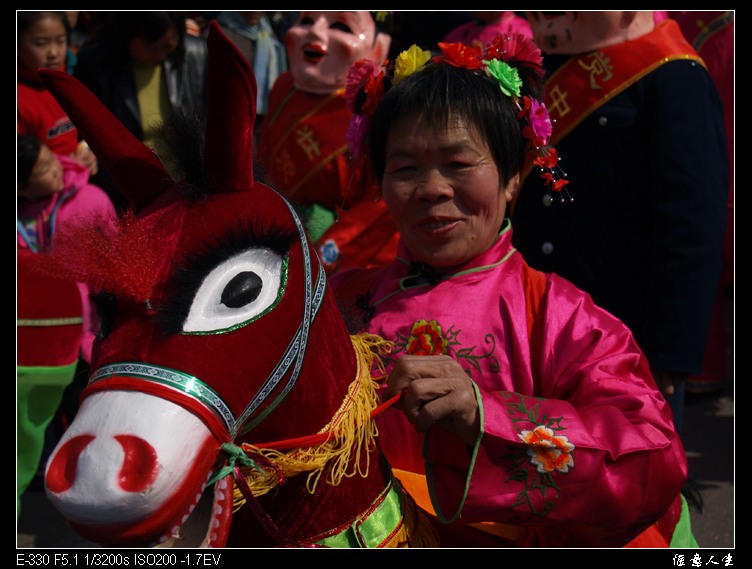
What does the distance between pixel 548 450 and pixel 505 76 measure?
2.89 ft

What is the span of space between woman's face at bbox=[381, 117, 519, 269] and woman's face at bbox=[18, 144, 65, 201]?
2.58 meters

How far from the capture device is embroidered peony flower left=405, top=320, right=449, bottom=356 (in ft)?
6.36

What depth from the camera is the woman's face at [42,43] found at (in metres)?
4.65

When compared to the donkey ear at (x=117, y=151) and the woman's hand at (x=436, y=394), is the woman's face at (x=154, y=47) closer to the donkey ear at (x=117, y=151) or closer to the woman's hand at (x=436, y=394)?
the donkey ear at (x=117, y=151)

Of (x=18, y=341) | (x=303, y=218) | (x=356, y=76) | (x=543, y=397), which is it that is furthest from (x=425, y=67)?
(x=18, y=341)

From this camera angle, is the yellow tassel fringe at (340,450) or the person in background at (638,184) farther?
the person in background at (638,184)

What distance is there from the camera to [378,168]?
Answer: 2.14 meters

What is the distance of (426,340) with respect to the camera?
6.40ft

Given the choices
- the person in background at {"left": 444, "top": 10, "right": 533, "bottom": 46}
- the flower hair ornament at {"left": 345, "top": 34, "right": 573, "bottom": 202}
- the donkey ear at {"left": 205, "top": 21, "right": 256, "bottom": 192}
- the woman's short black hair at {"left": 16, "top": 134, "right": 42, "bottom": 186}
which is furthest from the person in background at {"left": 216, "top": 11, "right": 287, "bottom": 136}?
the donkey ear at {"left": 205, "top": 21, "right": 256, "bottom": 192}

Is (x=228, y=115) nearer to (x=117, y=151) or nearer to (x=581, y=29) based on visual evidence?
(x=117, y=151)

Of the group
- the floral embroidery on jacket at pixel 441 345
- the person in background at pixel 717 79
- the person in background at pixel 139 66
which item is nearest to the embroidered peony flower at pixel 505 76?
the floral embroidery on jacket at pixel 441 345

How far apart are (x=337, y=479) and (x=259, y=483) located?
157 millimetres

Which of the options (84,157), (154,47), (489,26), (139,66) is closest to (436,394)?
(84,157)

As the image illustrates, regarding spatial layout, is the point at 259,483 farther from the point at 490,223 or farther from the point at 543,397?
the point at 490,223
